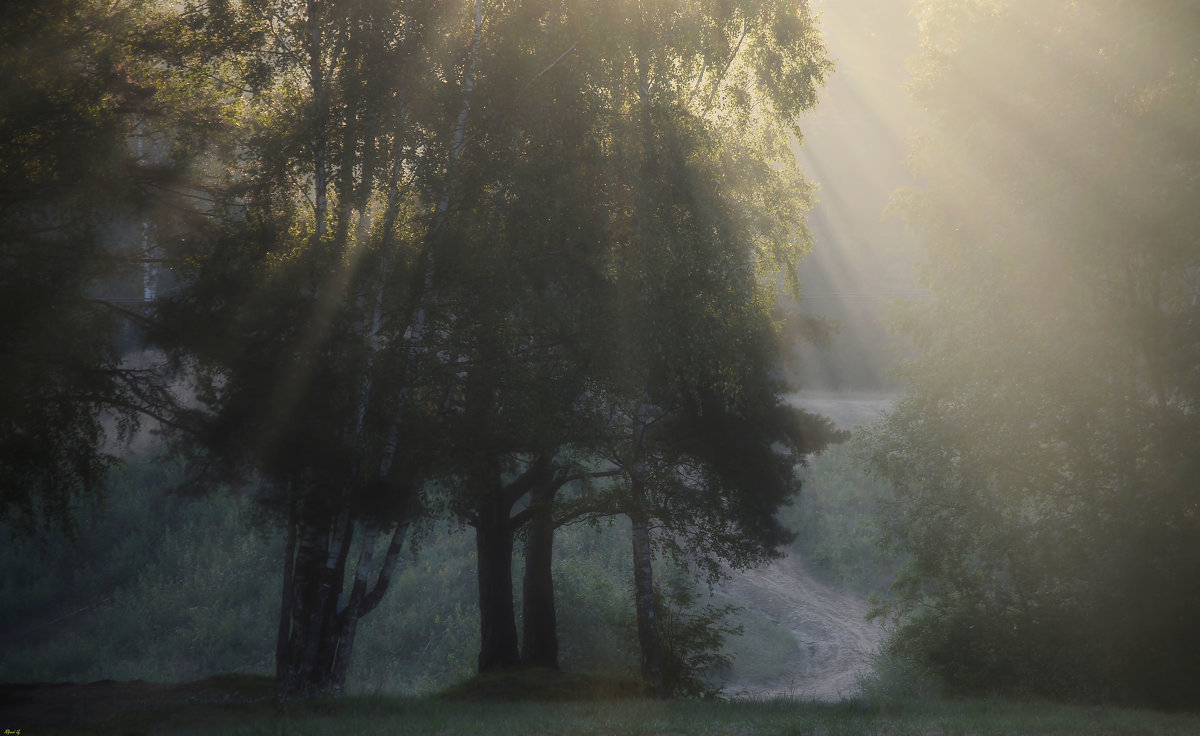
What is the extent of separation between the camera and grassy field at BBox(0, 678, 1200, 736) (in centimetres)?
1052

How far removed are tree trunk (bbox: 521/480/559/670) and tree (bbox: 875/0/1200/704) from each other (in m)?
7.59

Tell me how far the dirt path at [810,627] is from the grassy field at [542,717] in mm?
13184

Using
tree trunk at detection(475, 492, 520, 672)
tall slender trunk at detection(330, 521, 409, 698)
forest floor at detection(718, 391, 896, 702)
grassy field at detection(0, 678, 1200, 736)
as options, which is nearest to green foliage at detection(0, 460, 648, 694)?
forest floor at detection(718, 391, 896, 702)

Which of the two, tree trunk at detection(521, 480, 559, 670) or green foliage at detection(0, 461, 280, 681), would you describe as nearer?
tree trunk at detection(521, 480, 559, 670)

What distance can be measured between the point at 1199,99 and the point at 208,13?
1594 centimetres

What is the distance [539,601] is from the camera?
18.0m

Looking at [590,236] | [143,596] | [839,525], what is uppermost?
[590,236]

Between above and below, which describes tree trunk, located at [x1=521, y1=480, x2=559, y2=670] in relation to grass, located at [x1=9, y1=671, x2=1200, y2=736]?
above

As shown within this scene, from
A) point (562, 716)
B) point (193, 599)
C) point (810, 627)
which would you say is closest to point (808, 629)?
point (810, 627)

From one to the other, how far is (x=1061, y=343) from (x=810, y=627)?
1828cm

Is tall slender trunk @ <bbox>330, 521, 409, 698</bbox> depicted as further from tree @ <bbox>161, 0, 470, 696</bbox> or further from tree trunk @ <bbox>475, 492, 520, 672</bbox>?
tree trunk @ <bbox>475, 492, 520, 672</bbox>

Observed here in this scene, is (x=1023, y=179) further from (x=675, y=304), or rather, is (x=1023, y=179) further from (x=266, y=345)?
(x=266, y=345)

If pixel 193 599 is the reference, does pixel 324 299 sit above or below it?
above

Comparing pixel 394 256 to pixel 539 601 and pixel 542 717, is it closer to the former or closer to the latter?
pixel 542 717
